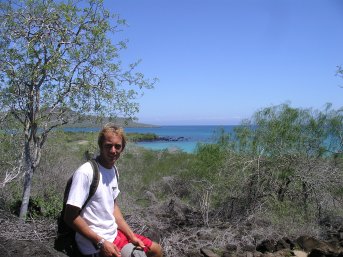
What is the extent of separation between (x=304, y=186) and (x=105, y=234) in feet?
25.2

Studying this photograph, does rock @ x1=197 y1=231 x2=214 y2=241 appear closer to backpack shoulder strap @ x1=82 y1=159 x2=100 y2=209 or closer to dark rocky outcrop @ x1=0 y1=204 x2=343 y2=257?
dark rocky outcrop @ x1=0 y1=204 x2=343 y2=257

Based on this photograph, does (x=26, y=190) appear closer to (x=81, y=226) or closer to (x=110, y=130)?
(x=110, y=130)

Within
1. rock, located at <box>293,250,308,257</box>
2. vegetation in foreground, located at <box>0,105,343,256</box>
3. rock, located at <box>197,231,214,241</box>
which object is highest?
vegetation in foreground, located at <box>0,105,343,256</box>

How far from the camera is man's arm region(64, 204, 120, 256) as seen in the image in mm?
3111

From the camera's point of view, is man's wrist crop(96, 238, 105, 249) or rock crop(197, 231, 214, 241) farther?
Answer: rock crop(197, 231, 214, 241)

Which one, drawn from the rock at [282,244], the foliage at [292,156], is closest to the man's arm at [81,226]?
the rock at [282,244]

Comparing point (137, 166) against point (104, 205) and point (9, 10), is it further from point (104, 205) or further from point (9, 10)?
point (104, 205)

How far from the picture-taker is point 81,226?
3117mm

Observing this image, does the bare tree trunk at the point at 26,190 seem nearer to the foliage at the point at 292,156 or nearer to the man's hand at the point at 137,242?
the man's hand at the point at 137,242

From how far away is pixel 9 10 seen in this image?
6684mm

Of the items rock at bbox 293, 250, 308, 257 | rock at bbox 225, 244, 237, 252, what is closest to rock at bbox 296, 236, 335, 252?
rock at bbox 293, 250, 308, 257

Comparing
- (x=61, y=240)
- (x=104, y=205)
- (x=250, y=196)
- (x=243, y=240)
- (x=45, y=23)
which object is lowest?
(x=243, y=240)

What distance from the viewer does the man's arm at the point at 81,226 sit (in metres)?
3.11

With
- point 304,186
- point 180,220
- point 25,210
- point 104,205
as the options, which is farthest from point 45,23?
point 304,186
